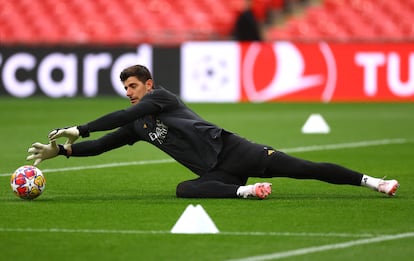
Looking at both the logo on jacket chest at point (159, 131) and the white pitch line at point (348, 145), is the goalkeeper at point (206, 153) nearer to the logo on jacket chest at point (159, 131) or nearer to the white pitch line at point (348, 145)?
the logo on jacket chest at point (159, 131)

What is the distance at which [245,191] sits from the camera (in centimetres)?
973

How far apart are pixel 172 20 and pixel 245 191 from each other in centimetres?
2052

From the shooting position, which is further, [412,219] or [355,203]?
[355,203]

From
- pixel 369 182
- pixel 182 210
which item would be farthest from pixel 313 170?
pixel 182 210

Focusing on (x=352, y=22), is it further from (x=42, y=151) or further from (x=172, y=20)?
(x=42, y=151)

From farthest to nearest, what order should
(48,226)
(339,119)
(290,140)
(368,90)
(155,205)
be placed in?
(368,90), (339,119), (290,140), (155,205), (48,226)

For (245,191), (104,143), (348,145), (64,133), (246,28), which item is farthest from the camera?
(246,28)

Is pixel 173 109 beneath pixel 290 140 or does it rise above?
above

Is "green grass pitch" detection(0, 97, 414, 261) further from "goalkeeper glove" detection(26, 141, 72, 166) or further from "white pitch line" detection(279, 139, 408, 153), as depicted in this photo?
"goalkeeper glove" detection(26, 141, 72, 166)

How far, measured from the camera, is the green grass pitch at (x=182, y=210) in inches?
286

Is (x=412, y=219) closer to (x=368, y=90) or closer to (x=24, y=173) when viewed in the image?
(x=24, y=173)

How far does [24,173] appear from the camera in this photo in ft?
32.4

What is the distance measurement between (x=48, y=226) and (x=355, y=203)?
8.73ft

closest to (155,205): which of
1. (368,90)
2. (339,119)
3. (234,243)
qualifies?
(234,243)
